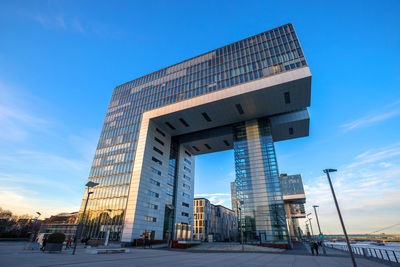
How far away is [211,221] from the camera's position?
332ft

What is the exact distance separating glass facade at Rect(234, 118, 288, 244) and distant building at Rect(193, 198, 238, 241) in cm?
4474

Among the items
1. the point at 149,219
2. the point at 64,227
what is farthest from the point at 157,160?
the point at 64,227

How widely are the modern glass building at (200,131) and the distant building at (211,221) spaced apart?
34559mm

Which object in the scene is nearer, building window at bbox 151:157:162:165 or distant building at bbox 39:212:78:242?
distant building at bbox 39:212:78:242

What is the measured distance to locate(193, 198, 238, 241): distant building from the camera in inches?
3595

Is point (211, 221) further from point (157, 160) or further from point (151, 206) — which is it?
point (157, 160)

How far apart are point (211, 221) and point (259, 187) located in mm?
67603

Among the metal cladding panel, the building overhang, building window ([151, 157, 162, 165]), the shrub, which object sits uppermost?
the building overhang

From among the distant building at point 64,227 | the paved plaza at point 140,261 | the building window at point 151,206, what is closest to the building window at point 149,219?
the building window at point 151,206

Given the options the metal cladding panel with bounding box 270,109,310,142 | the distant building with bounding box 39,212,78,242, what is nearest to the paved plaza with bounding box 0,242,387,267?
the distant building with bounding box 39,212,78,242

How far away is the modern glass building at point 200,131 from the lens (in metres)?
41.7

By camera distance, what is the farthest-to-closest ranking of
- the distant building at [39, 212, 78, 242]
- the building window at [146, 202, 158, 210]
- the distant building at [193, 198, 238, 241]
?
the distant building at [193, 198, 238, 241] < the distant building at [39, 212, 78, 242] < the building window at [146, 202, 158, 210]

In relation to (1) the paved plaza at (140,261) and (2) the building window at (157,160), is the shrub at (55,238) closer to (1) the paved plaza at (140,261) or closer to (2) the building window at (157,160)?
(1) the paved plaza at (140,261)

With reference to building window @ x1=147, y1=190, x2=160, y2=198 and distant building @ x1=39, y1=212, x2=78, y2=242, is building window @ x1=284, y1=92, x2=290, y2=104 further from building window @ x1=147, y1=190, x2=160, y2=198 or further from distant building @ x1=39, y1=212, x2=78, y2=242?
distant building @ x1=39, y1=212, x2=78, y2=242
